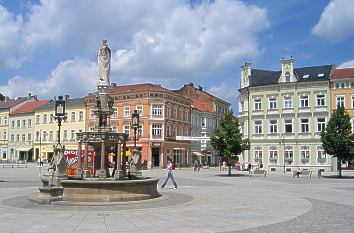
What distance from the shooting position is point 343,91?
51.1 metres

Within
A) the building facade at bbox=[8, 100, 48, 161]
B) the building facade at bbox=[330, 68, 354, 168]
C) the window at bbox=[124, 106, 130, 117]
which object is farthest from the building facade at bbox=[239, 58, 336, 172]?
the building facade at bbox=[8, 100, 48, 161]

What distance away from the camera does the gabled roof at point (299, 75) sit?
53481mm

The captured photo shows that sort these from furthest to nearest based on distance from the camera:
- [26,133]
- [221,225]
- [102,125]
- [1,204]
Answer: [26,133] < [102,125] < [1,204] < [221,225]

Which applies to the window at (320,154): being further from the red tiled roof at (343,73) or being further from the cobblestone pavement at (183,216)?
the cobblestone pavement at (183,216)

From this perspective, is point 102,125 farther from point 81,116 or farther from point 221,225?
point 81,116

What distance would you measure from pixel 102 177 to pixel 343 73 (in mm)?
42090

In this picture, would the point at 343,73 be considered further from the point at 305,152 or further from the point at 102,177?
the point at 102,177

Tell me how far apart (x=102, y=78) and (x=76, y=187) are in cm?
675

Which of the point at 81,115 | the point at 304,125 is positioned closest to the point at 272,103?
the point at 304,125

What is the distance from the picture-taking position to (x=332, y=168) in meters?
50.9

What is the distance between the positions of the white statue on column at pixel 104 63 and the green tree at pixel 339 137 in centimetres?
2694

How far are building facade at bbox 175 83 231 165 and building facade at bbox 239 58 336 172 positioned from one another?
19375 mm

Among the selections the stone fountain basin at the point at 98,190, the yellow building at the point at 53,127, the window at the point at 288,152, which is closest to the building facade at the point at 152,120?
the yellow building at the point at 53,127

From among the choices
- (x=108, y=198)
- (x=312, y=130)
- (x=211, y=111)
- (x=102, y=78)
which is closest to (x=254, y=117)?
(x=312, y=130)
